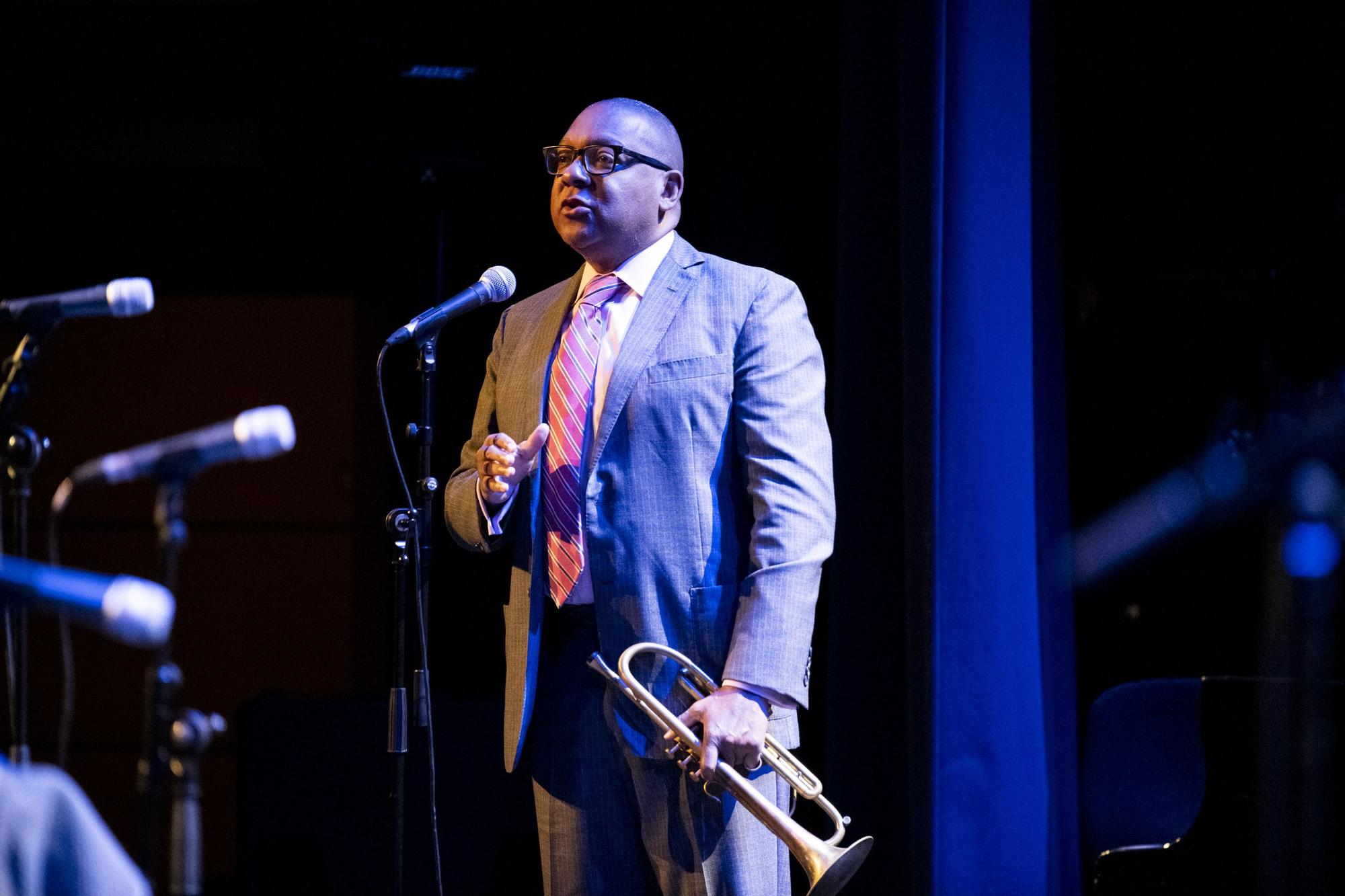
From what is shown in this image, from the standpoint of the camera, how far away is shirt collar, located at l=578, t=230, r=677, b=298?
7.09 ft

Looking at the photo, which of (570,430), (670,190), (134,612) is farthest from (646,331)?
(134,612)

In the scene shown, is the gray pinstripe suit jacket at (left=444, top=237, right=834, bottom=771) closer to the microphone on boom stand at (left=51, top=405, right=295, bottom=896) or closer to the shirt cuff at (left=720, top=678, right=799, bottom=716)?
the shirt cuff at (left=720, top=678, right=799, bottom=716)

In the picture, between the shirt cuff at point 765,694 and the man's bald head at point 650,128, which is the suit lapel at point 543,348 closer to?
the man's bald head at point 650,128

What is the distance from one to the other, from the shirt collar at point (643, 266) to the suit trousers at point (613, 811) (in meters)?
0.58

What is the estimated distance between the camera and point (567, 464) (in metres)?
2.06

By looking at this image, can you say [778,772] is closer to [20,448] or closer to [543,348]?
[543,348]

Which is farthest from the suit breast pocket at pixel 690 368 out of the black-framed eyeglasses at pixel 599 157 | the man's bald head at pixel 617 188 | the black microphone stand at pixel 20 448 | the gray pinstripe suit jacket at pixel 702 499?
the black microphone stand at pixel 20 448

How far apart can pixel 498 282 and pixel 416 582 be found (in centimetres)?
56

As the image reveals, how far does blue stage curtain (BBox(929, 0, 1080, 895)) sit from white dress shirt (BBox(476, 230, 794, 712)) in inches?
20.7

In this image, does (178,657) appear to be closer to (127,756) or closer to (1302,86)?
(127,756)

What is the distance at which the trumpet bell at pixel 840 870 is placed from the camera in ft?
5.89

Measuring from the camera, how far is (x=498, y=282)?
217cm

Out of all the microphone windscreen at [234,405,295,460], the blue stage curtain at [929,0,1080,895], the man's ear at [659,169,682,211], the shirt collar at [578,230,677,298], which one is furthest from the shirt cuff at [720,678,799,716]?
the microphone windscreen at [234,405,295,460]

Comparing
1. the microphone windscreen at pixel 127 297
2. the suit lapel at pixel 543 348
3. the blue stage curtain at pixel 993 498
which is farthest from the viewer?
the blue stage curtain at pixel 993 498
